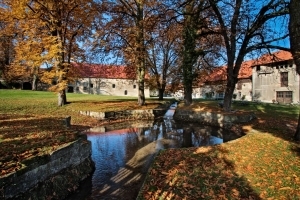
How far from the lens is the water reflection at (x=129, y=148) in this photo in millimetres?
6380

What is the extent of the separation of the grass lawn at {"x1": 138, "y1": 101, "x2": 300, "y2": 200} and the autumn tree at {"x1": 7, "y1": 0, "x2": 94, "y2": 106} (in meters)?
12.2

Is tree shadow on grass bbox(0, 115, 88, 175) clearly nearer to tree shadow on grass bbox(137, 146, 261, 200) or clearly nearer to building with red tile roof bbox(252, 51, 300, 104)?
tree shadow on grass bbox(137, 146, 261, 200)

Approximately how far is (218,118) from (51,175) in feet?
41.2

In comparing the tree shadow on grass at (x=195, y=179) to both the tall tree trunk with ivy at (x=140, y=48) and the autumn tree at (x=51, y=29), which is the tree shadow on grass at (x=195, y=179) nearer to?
the autumn tree at (x=51, y=29)

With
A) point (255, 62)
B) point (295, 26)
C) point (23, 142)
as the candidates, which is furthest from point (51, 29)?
point (255, 62)

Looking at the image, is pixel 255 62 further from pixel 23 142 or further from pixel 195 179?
pixel 23 142

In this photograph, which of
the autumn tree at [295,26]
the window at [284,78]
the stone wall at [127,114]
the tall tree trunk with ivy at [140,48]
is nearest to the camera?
Answer: the autumn tree at [295,26]

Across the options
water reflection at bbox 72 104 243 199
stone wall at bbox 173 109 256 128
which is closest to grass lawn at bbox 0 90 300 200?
water reflection at bbox 72 104 243 199

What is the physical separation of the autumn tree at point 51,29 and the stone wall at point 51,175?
1068 cm

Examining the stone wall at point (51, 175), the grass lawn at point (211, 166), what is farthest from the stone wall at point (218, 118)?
the stone wall at point (51, 175)

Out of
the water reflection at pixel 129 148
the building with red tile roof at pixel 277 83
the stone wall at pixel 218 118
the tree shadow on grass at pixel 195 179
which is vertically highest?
the building with red tile roof at pixel 277 83

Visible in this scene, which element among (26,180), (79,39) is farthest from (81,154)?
(79,39)

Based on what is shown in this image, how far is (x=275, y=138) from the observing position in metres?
9.18

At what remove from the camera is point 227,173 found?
6.08 meters
